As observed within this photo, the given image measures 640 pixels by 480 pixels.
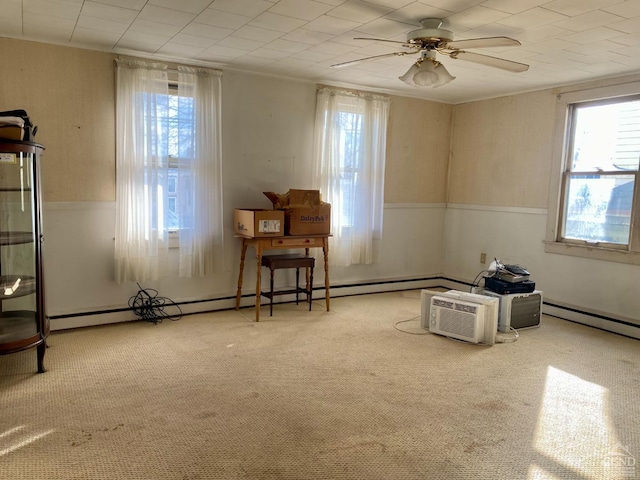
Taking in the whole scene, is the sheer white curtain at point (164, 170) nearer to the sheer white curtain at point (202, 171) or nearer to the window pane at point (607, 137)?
the sheer white curtain at point (202, 171)

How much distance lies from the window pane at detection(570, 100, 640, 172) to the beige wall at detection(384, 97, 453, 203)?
5.38ft

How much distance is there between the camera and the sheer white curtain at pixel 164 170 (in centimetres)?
412

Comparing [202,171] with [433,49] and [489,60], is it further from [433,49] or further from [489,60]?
[489,60]

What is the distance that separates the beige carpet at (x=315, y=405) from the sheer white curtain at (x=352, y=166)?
4.45ft

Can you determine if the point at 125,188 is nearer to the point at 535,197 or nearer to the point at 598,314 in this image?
the point at 535,197

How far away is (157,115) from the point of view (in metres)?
4.23

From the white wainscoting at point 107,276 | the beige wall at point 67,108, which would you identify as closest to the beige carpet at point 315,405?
the white wainscoting at point 107,276

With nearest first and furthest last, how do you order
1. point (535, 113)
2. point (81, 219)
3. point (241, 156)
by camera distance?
point (81, 219) < point (241, 156) < point (535, 113)

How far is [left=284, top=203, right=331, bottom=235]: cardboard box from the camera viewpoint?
457 cm

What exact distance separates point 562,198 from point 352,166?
2196 mm

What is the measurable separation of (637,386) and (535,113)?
3.00 meters

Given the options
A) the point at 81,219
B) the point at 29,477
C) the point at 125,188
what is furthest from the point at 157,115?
the point at 29,477

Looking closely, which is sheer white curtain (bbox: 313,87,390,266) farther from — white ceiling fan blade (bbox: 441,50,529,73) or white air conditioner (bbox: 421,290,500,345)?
white ceiling fan blade (bbox: 441,50,529,73)

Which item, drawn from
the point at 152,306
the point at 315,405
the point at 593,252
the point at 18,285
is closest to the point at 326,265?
the point at 152,306
